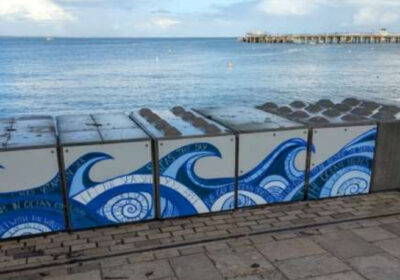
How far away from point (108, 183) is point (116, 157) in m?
0.34

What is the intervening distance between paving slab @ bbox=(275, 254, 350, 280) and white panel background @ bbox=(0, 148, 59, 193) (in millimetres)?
2759

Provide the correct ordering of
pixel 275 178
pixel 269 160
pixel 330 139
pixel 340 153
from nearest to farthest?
pixel 269 160 → pixel 275 178 → pixel 330 139 → pixel 340 153

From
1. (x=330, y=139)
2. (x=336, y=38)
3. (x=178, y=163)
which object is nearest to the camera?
(x=178, y=163)

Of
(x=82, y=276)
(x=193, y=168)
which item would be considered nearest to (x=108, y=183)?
(x=193, y=168)

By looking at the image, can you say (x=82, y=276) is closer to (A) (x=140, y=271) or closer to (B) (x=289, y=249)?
(A) (x=140, y=271)

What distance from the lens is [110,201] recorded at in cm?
540

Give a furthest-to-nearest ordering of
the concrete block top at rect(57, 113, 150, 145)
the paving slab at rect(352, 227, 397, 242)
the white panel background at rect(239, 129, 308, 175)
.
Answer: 1. the white panel background at rect(239, 129, 308, 175)
2. the concrete block top at rect(57, 113, 150, 145)
3. the paving slab at rect(352, 227, 397, 242)

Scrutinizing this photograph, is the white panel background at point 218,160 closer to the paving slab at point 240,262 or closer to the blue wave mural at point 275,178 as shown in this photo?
the blue wave mural at point 275,178

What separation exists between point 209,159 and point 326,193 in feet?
6.43

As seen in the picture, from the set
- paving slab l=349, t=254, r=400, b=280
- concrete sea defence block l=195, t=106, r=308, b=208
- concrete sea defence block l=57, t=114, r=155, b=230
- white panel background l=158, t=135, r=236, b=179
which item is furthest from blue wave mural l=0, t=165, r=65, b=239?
paving slab l=349, t=254, r=400, b=280

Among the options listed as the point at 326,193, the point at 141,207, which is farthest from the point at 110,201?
the point at 326,193

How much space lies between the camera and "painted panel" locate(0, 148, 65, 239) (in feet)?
16.3

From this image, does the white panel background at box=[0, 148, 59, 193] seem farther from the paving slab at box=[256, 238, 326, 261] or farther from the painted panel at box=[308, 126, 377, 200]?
the painted panel at box=[308, 126, 377, 200]

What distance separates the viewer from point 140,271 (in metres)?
4.45
